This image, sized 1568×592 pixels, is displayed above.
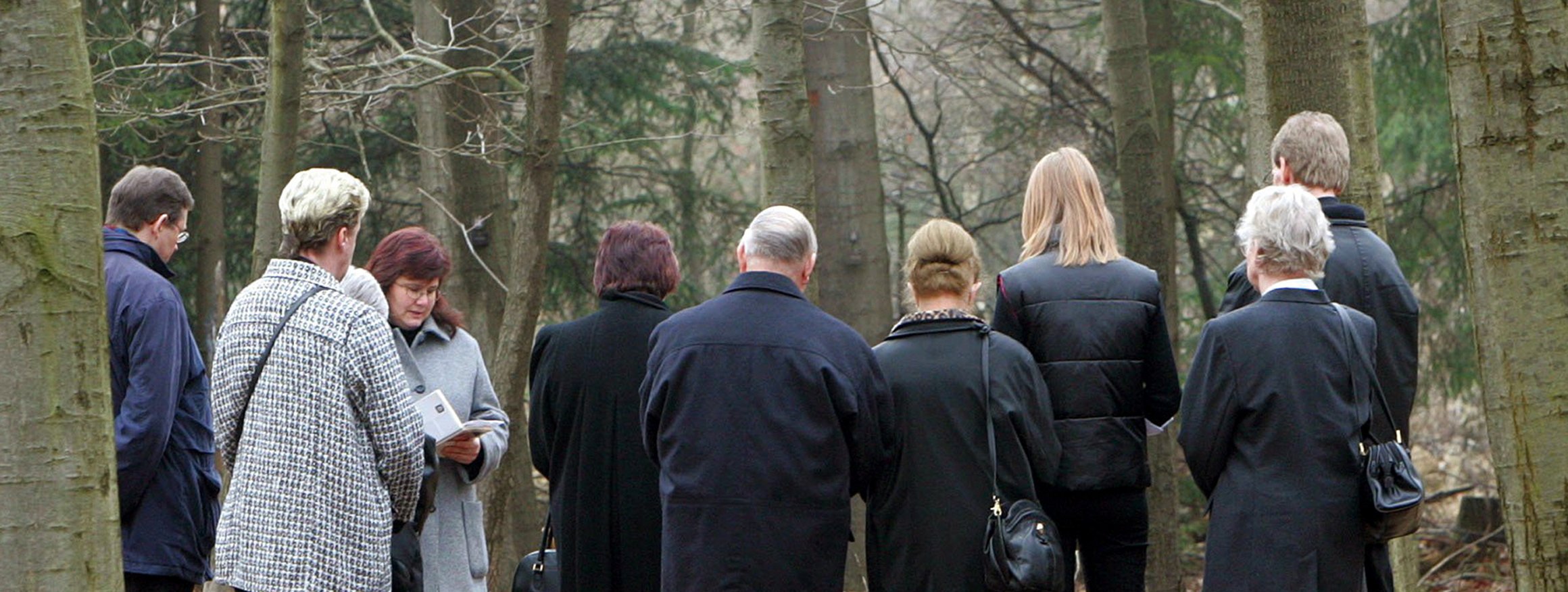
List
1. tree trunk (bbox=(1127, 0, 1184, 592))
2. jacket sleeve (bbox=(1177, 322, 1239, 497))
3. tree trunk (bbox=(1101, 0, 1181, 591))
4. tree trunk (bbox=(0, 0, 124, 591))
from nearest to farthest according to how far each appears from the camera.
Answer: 1. tree trunk (bbox=(0, 0, 124, 591))
2. jacket sleeve (bbox=(1177, 322, 1239, 497))
3. tree trunk (bbox=(1127, 0, 1184, 592))
4. tree trunk (bbox=(1101, 0, 1181, 591))

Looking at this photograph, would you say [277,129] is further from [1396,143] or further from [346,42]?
[1396,143]

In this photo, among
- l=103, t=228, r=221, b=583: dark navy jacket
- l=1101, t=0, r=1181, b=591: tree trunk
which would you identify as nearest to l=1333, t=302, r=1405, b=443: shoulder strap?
l=103, t=228, r=221, b=583: dark navy jacket

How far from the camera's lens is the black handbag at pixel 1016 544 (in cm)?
411

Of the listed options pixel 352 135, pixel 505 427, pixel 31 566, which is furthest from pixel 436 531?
pixel 352 135

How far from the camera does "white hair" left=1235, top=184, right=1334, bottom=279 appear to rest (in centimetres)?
418

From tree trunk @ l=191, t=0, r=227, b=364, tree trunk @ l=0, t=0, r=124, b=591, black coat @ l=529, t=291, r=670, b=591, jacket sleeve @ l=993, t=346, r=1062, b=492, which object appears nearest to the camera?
tree trunk @ l=0, t=0, r=124, b=591

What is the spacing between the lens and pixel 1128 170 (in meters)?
8.91

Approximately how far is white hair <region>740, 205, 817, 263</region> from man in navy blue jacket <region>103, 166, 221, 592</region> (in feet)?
5.91

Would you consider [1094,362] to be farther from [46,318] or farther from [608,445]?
[46,318]

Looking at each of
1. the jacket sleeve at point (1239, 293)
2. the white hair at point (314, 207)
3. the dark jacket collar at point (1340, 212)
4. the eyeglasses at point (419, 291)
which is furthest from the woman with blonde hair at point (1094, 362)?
the white hair at point (314, 207)

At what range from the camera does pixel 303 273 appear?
13.3 feet

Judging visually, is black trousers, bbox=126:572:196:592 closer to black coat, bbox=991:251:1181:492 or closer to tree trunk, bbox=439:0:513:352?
black coat, bbox=991:251:1181:492

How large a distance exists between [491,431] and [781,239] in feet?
3.78

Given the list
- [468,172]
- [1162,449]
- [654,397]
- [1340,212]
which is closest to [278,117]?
[654,397]
